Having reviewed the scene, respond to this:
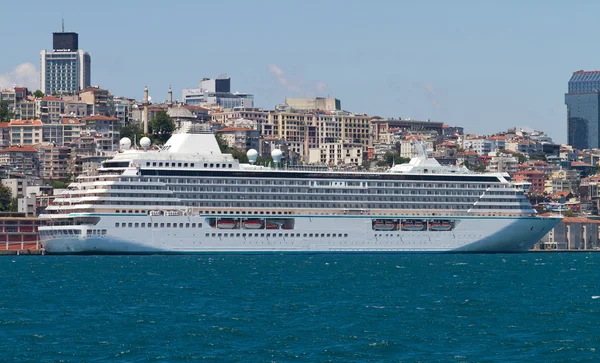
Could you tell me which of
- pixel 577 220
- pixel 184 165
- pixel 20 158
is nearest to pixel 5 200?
pixel 20 158

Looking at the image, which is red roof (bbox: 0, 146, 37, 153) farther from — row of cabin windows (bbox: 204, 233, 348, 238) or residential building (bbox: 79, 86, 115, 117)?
row of cabin windows (bbox: 204, 233, 348, 238)

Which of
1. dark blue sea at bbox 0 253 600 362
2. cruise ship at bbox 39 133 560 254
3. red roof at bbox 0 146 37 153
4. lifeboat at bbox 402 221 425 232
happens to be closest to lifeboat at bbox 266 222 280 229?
cruise ship at bbox 39 133 560 254

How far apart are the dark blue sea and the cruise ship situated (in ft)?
55.9

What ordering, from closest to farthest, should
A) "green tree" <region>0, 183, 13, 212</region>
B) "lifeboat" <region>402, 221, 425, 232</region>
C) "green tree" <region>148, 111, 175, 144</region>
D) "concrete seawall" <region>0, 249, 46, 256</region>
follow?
1. "lifeboat" <region>402, 221, 425, 232</region>
2. "concrete seawall" <region>0, 249, 46, 256</region>
3. "green tree" <region>0, 183, 13, 212</region>
4. "green tree" <region>148, 111, 175, 144</region>

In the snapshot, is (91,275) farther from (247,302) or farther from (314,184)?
(314,184)

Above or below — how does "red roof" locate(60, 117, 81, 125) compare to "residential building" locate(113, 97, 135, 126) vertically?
below

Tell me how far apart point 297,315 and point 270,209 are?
52218 mm

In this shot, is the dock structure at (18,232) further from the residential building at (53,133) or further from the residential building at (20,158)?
the residential building at (53,133)

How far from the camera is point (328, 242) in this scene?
98312 mm

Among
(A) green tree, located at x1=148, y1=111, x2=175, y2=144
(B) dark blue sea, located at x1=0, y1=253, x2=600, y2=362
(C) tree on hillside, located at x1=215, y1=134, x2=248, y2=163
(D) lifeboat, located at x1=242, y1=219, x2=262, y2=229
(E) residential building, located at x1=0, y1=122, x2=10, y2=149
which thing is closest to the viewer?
(B) dark blue sea, located at x1=0, y1=253, x2=600, y2=362

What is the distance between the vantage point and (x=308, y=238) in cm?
9819

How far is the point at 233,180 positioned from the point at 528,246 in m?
23.2

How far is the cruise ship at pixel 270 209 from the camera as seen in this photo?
93.9 metres

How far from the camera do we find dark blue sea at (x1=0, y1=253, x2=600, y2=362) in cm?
3775
